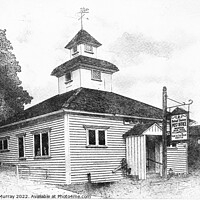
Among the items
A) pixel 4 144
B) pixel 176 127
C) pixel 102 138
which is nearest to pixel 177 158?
pixel 102 138

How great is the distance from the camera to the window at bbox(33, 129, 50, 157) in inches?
561

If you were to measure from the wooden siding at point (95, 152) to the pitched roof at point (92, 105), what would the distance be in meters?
0.37

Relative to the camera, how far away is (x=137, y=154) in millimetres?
14062

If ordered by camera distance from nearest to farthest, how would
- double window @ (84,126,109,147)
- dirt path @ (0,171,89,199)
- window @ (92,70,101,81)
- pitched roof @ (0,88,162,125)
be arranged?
dirt path @ (0,171,89,199)
pitched roof @ (0,88,162,125)
double window @ (84,126,109,147)
window @ (92,70,101,81)

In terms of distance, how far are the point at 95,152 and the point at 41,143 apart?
6.75 feet

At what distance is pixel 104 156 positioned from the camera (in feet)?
46.3

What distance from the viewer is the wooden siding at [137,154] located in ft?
45.3

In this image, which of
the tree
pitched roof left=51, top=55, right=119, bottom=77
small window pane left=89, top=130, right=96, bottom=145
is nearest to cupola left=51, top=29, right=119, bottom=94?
pitched roof left=51, top=55, right=119, bottom=77

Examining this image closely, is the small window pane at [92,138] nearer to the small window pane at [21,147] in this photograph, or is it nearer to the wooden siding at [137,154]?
the wooden siding at [137,154]

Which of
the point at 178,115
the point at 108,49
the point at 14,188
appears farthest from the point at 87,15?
the point at 14,188

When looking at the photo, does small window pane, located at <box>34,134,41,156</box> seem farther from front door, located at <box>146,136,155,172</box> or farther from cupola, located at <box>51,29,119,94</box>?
front door, located at <box>146,136,155,172</box>

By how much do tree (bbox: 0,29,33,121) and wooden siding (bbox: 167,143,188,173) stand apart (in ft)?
19.1

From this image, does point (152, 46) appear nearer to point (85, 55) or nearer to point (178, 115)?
point (178, 115)

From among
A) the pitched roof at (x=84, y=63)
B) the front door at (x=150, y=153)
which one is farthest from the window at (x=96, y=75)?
the front door at (x=150, y=153)
